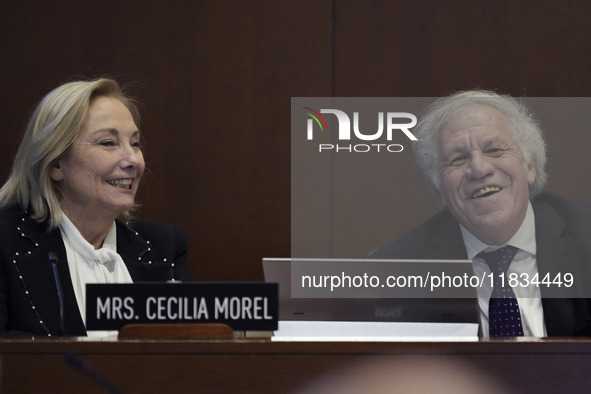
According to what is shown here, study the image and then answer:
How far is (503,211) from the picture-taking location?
257cm

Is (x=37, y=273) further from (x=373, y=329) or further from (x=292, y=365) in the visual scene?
(x=292, y=365)

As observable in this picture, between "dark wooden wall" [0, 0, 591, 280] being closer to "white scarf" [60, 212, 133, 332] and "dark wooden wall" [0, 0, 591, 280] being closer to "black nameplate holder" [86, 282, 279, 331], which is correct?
"white scarf" [60, 212, 133, 332]

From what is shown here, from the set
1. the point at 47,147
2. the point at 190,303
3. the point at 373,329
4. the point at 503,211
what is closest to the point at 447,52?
the point at 503,211

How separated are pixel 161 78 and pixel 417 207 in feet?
4.00

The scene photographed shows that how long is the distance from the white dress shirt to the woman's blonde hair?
4.55 feet

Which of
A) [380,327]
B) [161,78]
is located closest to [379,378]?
[380,327]

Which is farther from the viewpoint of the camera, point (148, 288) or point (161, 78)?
point (161, 78)

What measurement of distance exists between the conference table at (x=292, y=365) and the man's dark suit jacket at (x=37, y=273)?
862 mm

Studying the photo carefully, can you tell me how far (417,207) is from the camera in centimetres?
298

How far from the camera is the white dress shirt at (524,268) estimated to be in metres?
2.38

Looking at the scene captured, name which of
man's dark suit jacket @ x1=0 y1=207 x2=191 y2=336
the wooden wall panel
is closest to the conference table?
man's dark suit jacket @ x1=0 y1=207 x2=191 y2=336

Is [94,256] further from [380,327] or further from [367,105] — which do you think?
[367,105]

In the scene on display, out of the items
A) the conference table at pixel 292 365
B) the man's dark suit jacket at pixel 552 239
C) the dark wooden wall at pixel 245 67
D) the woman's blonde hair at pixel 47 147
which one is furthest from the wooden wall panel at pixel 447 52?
the conference table at pixel 292 365

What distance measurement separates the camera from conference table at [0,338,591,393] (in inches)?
46.1
